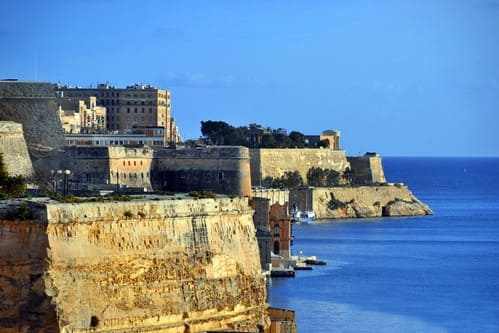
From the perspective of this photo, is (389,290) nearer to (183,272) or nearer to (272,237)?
(272,237)

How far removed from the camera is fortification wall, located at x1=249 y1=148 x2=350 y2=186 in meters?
95.9

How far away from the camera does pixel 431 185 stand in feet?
514

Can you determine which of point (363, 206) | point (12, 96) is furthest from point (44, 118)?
point (363, 206)

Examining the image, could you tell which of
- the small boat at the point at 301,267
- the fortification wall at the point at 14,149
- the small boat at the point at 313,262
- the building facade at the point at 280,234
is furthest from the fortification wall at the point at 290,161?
the fortification wall at the point at 14,149

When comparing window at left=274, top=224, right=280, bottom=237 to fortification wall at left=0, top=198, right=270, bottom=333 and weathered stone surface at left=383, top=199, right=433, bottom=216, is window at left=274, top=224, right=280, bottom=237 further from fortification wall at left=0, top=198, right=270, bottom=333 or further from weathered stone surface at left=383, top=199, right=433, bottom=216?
weathered stone surface at left=383, top=199, right=433, bottom=216

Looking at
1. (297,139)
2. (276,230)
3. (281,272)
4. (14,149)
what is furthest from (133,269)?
(297,139)

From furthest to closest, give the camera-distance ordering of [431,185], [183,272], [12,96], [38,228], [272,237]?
[431,185]
[272,237]
[12,96]
[183,272]
[38,228]

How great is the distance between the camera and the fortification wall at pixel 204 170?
190 ft

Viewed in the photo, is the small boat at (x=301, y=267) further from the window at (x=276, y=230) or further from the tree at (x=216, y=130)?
the tree at (x=216, y=130)

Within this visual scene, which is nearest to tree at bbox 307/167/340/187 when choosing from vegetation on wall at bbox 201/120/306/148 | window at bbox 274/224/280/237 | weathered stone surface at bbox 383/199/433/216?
vegetation on wall at bbox 201/120/306/148

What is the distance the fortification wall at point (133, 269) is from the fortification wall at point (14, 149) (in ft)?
42.7

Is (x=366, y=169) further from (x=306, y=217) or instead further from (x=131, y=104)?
(x=131, y=104)

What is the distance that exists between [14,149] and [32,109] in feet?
19.3

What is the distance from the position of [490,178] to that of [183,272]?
523ft
